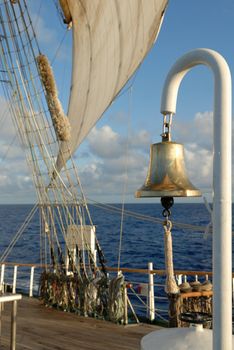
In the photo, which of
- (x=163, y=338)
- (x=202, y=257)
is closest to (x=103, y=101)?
(x=163, y=338)

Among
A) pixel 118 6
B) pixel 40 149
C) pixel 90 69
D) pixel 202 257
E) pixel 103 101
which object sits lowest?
pixel 202 257

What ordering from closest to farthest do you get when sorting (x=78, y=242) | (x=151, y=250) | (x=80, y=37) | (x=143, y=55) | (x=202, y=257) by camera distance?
(x=143, y=55), (x=78, y=242), (x=80, y=37), (x=202, y=257), (x=151, y=250)

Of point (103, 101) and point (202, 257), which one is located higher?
point (103, 101)

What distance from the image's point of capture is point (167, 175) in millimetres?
2914

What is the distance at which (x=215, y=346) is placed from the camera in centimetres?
244

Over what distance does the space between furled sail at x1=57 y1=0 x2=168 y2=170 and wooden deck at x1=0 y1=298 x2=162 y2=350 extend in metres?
3.66

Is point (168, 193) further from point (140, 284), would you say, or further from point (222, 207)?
point (140, 284)

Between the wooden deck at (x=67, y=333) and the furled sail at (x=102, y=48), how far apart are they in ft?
12.0

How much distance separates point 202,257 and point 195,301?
99.4 ft

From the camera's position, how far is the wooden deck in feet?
23.0

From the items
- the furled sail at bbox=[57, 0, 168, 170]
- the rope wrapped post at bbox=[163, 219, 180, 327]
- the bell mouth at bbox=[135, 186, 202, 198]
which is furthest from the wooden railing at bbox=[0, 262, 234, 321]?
the bell mouth at bbox=[135, 186, 202, 198]

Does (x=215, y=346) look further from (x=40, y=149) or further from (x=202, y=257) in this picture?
(x=202, y=257)

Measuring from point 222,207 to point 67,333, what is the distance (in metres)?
6.05

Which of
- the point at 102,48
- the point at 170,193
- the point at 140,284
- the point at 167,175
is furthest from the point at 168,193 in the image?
the point at 102,48
